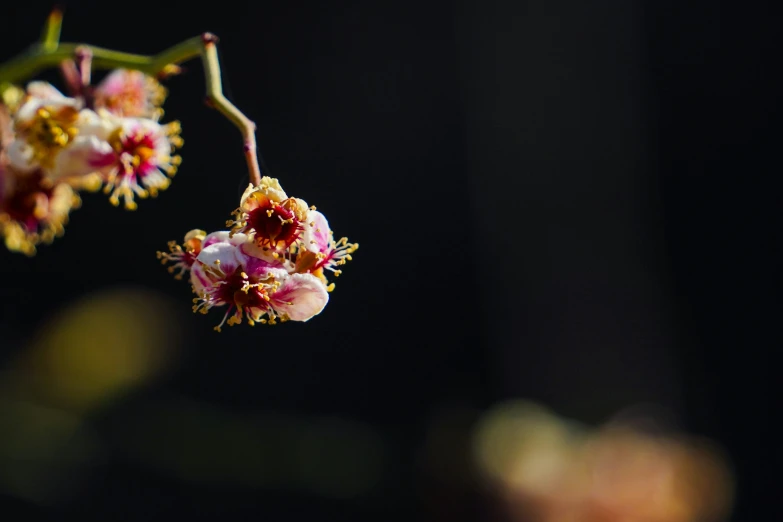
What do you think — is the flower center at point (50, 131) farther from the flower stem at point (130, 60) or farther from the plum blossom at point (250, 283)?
the plum blossom at point (250, 283)

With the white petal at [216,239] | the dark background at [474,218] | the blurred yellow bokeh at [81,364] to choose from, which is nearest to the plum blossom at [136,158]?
the white petal at [216,239]

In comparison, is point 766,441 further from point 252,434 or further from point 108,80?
point 108,80

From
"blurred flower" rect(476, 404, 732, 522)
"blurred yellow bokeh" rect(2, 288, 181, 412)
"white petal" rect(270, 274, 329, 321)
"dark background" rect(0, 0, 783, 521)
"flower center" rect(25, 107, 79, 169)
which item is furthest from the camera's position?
"dark background" rect(0, 0, 783, 521)

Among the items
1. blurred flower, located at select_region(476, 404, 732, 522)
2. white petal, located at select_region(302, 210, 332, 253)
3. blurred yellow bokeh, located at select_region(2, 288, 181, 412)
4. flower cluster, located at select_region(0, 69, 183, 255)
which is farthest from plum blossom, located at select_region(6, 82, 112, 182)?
blurred flower, located at select_region(476, 404, 732, 522)

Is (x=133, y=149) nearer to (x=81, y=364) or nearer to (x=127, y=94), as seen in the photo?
(x=127, y=94)

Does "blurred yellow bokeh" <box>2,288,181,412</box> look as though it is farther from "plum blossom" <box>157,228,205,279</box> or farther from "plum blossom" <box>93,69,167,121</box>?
"plum blossom" <box>157,228,205,279</box>
